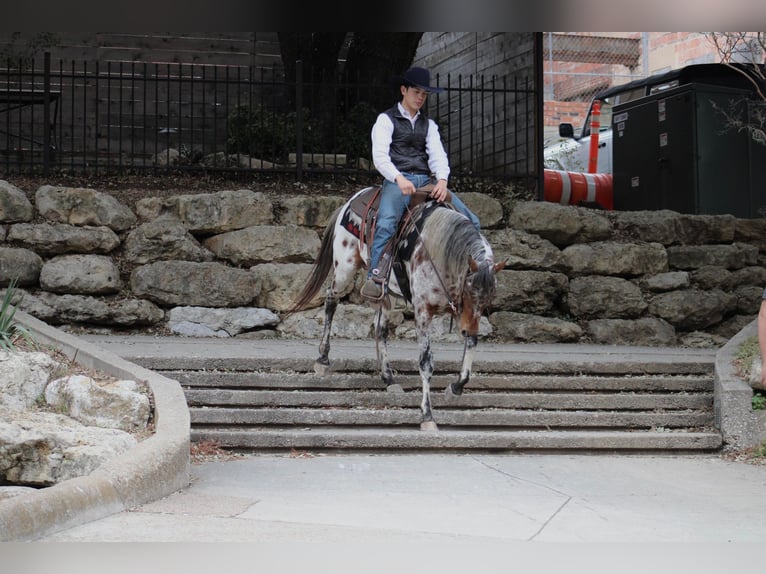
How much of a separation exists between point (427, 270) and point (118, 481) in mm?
3696

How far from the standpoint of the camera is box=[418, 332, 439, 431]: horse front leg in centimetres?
802

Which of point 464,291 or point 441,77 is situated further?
point 441,77

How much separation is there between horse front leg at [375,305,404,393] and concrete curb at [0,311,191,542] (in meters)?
2.03

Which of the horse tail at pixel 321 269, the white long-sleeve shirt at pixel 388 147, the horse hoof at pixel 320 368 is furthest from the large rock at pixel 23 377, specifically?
the white long-sleeve shirt at pixel 388 147

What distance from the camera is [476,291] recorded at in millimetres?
7555

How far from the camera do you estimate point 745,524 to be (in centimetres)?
551

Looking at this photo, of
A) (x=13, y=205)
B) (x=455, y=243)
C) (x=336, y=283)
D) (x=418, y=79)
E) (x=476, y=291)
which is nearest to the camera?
(x=476, y=291)

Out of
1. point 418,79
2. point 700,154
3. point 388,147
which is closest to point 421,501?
point 388,147

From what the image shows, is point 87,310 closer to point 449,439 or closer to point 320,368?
point 320,368

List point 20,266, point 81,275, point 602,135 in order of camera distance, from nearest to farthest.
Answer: point 20,266, point 81,275, point 602,135

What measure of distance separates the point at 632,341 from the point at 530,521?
8.00 meters

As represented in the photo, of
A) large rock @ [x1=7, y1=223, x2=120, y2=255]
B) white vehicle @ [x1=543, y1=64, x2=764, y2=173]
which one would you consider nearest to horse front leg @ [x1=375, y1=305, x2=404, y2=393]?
large rock @ [x1=7, y1=223, x2=120, y2=255]

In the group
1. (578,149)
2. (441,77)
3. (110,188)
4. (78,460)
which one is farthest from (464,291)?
(578,149)

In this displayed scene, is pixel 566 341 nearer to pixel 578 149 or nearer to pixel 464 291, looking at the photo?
pixel 464 291
